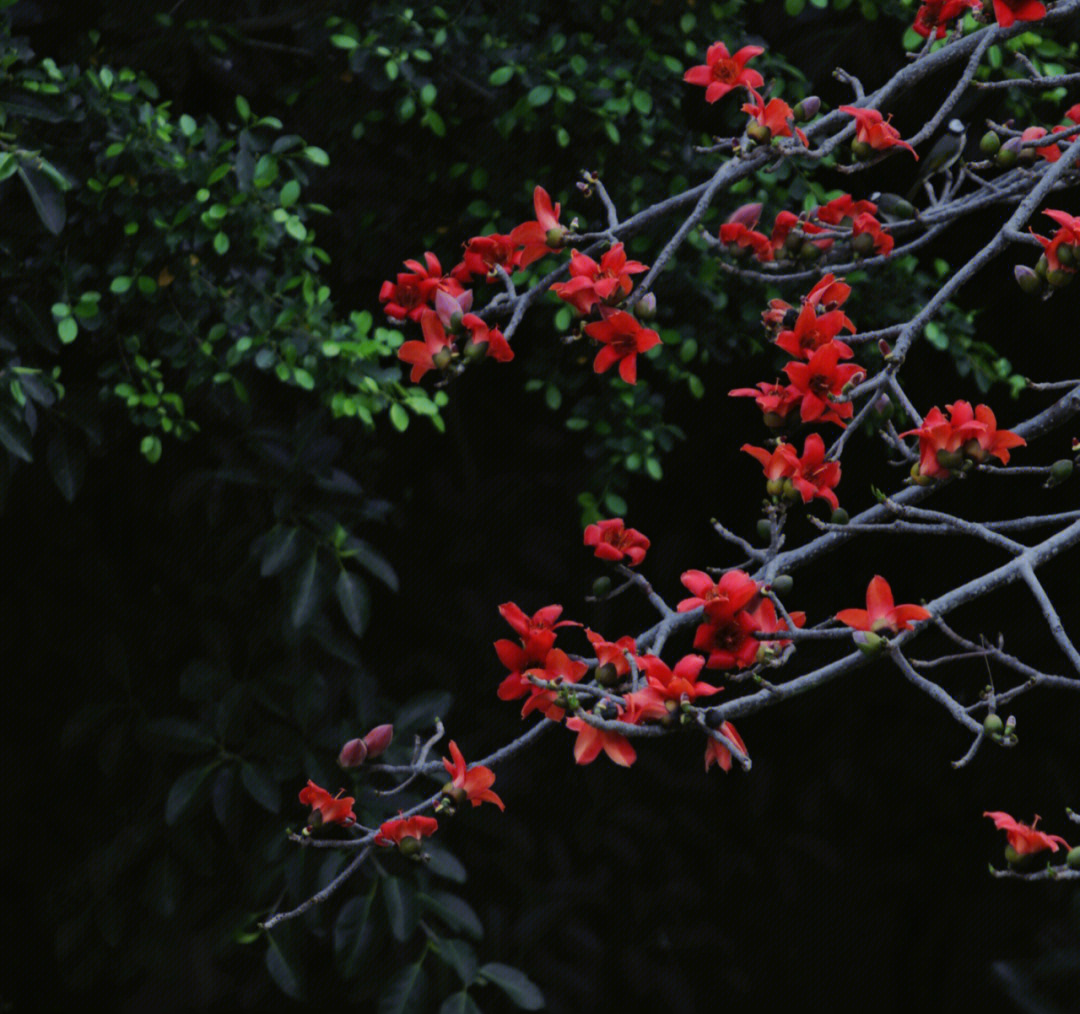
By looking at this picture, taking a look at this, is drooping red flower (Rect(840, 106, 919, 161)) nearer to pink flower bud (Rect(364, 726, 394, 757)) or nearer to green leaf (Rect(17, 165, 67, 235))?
pink flower bud (Rect(364, 726, 394, 757))

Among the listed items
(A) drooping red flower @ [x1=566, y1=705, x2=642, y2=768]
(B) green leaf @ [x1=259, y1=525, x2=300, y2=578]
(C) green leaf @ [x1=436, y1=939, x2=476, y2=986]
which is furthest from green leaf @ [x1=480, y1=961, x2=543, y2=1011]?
(A) drooping red flower @ [x1=566, y1=705, x2=642, y2=768]

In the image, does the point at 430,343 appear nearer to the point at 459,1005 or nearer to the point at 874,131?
the point at 874,131

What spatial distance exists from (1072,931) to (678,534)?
2.91ft

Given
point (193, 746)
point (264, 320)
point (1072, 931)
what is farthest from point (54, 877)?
point (1072, 931)

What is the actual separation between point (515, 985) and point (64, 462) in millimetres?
972

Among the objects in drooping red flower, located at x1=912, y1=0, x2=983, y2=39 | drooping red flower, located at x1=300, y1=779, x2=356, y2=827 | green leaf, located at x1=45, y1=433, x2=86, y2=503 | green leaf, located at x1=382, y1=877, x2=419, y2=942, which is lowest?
green leaf, located at x1=382, y1=877, x2=419, y2=942

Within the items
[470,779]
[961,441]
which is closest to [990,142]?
[961,441]

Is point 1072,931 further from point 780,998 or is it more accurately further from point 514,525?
point 514,525

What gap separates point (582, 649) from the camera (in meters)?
2.19

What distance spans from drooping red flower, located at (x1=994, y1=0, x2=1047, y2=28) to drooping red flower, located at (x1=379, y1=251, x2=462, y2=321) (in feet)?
1.89

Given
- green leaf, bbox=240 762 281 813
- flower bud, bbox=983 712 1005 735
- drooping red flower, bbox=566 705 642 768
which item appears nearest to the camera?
flower bud, bbox=983 712 1005 735

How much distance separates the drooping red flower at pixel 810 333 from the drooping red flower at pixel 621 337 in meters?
0.13

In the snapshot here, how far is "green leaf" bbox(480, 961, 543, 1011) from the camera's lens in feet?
5.83

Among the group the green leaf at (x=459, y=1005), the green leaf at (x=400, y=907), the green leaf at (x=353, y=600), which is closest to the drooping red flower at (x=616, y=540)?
the green leaf at (x=353, y=600)
